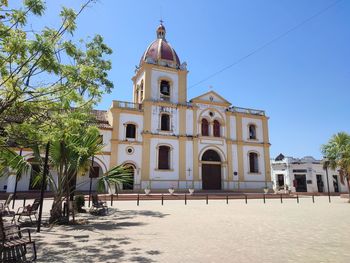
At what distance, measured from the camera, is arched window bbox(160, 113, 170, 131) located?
29688 millimetres

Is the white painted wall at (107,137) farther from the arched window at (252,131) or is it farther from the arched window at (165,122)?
the arched window at (252,131)

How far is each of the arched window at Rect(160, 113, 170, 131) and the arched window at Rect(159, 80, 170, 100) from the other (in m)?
2.22

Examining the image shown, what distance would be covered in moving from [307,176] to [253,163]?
9721 millimetres

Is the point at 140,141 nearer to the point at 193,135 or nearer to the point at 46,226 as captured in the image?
the point at 193,135

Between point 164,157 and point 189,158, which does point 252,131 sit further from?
point 164,157

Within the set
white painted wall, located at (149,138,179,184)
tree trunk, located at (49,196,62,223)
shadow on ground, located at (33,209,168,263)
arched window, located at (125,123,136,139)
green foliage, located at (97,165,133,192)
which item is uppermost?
arched window, located at (125,123,136,139)

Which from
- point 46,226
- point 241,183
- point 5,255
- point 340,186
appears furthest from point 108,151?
point 340,186

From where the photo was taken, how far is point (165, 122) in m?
29.9

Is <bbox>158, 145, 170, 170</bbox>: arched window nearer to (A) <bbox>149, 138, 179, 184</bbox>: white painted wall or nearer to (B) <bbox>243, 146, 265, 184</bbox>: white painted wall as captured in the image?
(A) <bbox>149, 138, 179, 184</bbox>: white painted wall

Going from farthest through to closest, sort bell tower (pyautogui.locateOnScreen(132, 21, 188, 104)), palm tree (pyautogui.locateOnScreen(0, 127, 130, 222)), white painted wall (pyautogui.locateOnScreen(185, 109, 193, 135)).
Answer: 1. white painted wall (pyautogui.locateOnScreen(185, 109, 193, 135))
2. bell tower (pyautogui.locateOnScreen(132, 21, 188, 104))
3. palm tree (pyautogui.locateOnScreen(0, 127, 130, 222))

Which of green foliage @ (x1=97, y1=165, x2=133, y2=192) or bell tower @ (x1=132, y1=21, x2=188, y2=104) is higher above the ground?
bell tower @ (x1=132, y1=21, x2=188, y2=104)

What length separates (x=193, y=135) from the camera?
30.2 m

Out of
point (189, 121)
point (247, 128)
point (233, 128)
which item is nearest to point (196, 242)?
point (189, 121)

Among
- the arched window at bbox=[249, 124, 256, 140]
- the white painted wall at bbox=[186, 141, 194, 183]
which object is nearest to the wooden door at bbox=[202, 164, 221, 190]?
the white painted wall at bbox=[186, 141, 194, 183]
